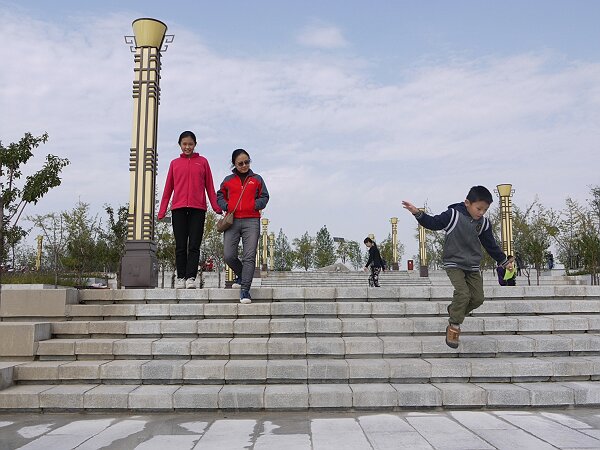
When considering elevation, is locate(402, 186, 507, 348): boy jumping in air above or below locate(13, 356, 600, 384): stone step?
above

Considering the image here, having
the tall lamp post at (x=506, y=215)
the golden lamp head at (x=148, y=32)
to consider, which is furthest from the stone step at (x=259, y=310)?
the tall lamp post at (x=506, y=215)

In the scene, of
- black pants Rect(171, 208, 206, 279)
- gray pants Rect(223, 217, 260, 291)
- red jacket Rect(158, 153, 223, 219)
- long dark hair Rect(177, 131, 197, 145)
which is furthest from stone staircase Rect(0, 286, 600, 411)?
long dark hair Rect(177, 131, 197, 145)

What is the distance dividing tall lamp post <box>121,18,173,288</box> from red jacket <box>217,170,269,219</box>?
253 cm

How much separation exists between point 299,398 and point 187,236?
320 centimetres

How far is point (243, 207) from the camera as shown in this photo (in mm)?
6223

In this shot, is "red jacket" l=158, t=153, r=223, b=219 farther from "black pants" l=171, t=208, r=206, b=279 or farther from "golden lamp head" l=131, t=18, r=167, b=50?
"golden lamp head" l=131, t=18, r=167, b=50

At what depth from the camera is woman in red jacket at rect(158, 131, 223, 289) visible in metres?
6.75

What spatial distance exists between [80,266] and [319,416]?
15.5 m

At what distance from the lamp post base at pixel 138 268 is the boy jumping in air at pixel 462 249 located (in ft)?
15.6

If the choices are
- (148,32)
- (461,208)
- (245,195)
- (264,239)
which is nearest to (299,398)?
(461,208)

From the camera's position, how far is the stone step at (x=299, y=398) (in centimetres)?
441

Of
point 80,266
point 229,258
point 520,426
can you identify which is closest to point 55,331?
point 229,258

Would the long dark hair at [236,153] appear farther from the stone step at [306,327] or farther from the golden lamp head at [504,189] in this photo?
the golden lamp head at [504,189]

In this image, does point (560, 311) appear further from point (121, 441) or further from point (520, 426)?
point (121, 441)
